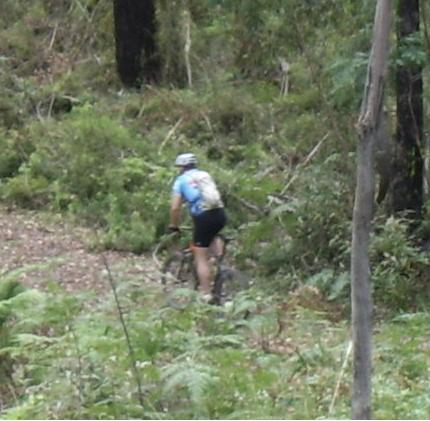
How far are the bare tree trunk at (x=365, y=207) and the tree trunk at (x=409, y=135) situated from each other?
361 inches

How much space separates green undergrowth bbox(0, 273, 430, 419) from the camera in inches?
317

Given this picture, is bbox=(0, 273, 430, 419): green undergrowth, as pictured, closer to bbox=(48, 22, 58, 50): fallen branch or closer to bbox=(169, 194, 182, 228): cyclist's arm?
bbox=(169, 194, 182, 228): cyclist's arm

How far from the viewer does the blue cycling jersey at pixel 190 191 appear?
13.6m

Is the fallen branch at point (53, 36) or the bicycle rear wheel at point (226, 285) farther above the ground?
the fallen branch at point (53, 36)

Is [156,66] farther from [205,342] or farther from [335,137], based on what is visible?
[205,342]

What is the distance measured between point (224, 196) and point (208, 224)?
200 inches

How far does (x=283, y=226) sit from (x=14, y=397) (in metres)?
8.27

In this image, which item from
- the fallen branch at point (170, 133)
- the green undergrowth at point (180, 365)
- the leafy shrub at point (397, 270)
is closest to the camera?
the green undergrowth at point (180, 365)

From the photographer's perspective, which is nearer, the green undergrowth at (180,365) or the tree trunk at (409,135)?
the green undergrowth at (180,365)

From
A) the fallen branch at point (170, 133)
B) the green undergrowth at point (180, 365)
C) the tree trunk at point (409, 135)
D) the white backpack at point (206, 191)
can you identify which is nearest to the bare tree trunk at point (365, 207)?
the green undergrowth at point (180, 365)

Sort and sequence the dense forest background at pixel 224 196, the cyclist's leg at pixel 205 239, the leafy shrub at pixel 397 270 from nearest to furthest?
the dense forest background at pixel 224 196
the cyclist's leg at pixel 205 239
the leafy shrub at pixel 397 270

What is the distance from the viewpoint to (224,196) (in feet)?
61.5

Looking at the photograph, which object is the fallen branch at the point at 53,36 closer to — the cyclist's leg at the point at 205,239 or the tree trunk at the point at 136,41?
the tree trunk at the point at 136,41

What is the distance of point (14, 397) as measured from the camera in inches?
373
